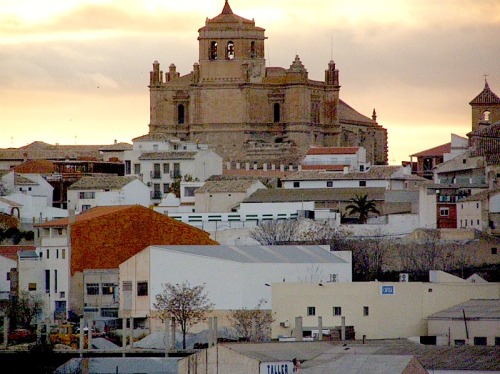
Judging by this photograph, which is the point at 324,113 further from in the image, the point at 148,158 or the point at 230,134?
the point at 148,158

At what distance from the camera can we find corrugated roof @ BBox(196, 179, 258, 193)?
4530 inches

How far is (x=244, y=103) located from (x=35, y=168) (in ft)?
35.8

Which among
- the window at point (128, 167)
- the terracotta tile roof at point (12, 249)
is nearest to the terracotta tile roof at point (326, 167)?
the window at point (128, 167)

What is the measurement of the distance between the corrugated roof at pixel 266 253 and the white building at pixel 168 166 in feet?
90.9

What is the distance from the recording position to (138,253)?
301 ft

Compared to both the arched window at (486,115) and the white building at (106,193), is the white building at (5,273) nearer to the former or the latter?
the white building at (106,193)

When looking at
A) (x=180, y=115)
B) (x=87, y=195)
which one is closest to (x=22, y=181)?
(x=87, y=195)

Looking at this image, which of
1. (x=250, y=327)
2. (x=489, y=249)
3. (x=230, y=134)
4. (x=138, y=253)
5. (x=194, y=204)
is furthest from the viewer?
(x=230, y=134)

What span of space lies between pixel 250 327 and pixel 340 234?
20210mm

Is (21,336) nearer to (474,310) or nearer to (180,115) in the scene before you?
(474,310)

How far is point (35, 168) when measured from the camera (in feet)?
429

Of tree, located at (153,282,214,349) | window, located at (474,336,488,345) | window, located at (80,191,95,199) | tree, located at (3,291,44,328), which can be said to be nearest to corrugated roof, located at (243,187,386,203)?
window, located at (80,191,95,199)

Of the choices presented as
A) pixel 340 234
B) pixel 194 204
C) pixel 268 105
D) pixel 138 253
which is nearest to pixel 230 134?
pixel 268 105

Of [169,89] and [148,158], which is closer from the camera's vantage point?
[148,158]
